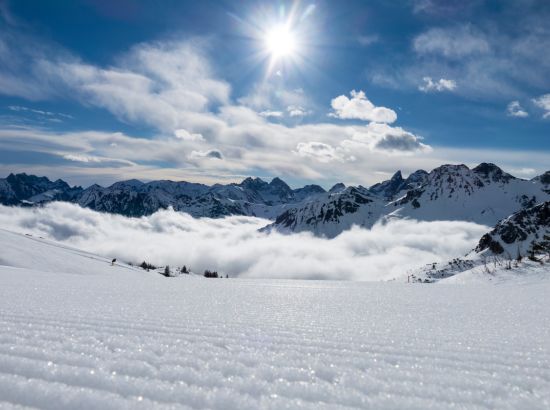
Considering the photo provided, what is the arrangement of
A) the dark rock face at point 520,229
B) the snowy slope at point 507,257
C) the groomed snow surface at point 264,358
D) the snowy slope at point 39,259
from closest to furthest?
1. the groomed snow surface at point 264,358
2. the snowy slope at point 507,257
3. the snowy slope at point 39,259
4. the dark rock face at point 520,229

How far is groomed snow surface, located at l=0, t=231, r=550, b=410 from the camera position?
2.40 metres

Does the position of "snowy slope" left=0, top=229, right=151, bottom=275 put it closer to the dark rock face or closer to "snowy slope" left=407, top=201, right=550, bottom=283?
"snowy slope" left=407, top=201, right=550, bottom=283

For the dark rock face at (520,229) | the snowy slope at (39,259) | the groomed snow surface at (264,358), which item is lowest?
the snowy slope at (39,259)

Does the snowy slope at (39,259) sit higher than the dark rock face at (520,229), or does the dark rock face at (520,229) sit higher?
the dark rock face at (520,229)

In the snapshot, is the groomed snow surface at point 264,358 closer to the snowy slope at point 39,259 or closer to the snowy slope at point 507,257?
the snowy slope at point 507,257

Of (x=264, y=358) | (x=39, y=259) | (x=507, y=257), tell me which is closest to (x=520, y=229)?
(x=507, y=257)

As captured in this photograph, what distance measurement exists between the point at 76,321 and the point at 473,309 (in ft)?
22.8

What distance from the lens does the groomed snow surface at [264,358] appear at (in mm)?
2400

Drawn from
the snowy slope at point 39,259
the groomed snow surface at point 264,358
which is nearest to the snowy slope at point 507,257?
the groomed snow surface at point 264,358

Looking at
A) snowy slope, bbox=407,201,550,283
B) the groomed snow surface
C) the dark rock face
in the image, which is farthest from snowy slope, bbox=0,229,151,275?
the dark rock face

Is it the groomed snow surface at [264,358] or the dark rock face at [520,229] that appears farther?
the dark rock face at [520,229]

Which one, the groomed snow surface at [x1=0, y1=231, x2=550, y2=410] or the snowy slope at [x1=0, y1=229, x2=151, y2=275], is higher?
the groomed snow surface at [x1=0, y1=231, x2=550, y2=410]

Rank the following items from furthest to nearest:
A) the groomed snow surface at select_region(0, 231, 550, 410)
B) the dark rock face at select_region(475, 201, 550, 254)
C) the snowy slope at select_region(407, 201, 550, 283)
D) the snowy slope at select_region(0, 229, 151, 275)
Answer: the dark rock face at select_region(475, 201, 550, 254)
the snowy slope at select_region(0, 229, 151, 275)
the snowy slope at select_region(407, 201, 550, 283)
the groomed snow surface at select_region(0, 231, 550, 410)

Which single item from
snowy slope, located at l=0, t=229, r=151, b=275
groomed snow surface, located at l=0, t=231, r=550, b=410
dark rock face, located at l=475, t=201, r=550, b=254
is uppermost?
dark rock face, located at l=475, t=201, r=550, b=254
